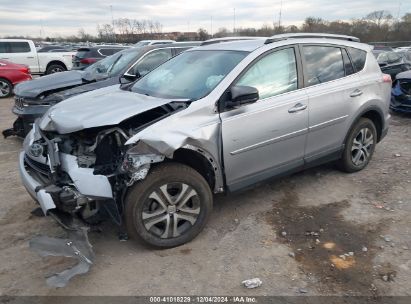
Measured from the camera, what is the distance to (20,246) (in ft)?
11.8

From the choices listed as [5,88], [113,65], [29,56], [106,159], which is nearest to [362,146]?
[106,159]

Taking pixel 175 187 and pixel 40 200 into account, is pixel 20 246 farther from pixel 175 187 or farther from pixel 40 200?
pixel 175 187

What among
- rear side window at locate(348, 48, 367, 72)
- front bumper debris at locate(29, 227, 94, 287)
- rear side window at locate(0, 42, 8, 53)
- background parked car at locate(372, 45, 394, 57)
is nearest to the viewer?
front bumper debris at locate(29, 227, 94, 287)

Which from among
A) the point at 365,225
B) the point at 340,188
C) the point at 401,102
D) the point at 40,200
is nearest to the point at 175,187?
the point at 40,200

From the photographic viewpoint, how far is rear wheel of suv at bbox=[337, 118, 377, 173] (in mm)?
4926

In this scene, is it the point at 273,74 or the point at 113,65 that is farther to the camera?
the point at 113,65

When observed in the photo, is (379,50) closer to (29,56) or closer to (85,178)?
(29,56)

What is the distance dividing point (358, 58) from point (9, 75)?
38.7ft

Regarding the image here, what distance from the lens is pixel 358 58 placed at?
4.98 metres

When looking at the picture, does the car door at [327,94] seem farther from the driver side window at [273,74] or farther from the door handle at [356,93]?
the driver side window at [273,74]

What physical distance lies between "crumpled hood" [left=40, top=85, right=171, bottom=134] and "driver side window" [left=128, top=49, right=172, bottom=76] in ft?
9.51

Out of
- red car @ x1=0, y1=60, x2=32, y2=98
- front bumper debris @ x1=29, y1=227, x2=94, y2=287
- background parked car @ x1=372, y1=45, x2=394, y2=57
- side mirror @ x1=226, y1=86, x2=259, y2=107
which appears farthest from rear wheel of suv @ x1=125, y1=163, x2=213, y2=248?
red car @ x1=0, y1=60, x2=32, y2=98

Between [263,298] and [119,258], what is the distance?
131 centimetres

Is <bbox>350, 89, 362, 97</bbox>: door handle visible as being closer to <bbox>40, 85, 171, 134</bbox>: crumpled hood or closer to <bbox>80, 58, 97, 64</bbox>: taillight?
<bbox>40, 85, 171, 134</bbox>: crumpled hood
